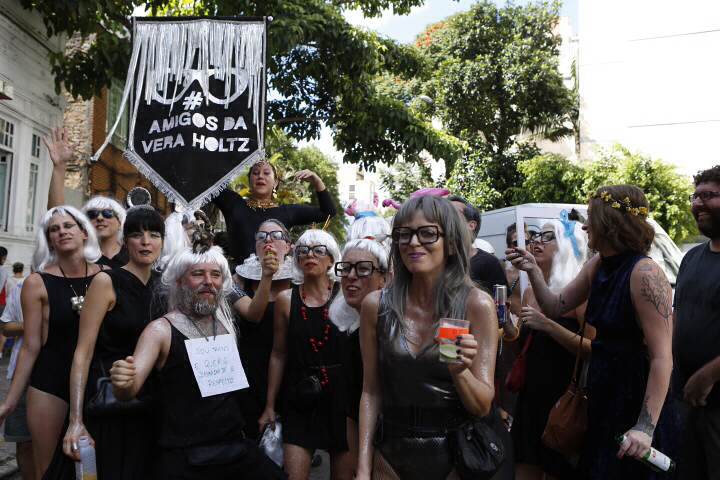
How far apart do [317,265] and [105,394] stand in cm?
142

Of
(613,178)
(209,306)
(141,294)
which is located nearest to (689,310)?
(209,306)

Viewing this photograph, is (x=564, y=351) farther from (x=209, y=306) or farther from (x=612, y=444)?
(x=209, y=306)

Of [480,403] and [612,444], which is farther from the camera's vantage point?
[612,444]

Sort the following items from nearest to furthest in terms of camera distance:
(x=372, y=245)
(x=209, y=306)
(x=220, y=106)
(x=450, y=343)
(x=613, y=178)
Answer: (x=450, y=343), (x=209, y=306), (x=372, y=245), (x=220, y=106), (x=613, y=178)

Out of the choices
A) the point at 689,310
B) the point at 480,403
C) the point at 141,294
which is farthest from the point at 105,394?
the point at 689,310

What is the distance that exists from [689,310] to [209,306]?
2421mm

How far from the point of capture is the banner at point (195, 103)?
5539mm

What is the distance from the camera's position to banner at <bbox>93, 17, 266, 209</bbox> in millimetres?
5539

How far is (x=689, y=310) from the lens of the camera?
3.59 meters

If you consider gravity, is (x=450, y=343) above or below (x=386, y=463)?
above

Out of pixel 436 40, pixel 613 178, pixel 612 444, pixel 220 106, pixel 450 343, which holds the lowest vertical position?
pixel 612 444

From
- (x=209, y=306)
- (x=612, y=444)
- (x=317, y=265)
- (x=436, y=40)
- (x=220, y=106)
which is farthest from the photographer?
(x=436, y=40)

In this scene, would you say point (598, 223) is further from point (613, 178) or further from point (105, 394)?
point (613, 178)

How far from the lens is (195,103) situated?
18.8 feet
